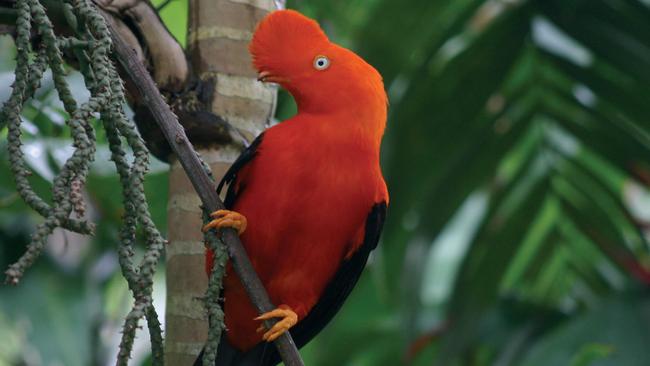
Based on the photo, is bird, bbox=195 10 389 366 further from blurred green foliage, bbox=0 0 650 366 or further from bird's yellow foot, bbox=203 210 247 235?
blurred green foliage, bbox=0 0 650 366

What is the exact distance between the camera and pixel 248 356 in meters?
2.07

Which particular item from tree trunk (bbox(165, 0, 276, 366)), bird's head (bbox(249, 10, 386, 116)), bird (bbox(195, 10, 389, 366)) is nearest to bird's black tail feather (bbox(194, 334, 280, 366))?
bird (bbox(195, 10, 389, 366))

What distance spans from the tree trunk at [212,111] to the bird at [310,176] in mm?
52

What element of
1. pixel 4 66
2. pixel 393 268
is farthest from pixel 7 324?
pixel 393 268

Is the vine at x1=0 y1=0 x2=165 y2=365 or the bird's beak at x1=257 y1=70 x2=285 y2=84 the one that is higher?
the vine at x1=0 y1=0 x2=165 y2=365

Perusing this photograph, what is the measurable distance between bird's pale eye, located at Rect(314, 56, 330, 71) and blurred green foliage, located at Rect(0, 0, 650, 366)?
3.37 ft

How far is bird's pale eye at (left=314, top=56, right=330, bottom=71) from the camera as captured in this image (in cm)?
183

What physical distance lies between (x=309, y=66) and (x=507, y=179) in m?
1.53

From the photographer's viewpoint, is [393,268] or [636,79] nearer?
[636,79]

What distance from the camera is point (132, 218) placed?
1.10 meters

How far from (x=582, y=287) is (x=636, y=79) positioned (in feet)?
2.70

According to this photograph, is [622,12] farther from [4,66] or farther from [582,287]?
[4,66]

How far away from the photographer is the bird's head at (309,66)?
1730mm

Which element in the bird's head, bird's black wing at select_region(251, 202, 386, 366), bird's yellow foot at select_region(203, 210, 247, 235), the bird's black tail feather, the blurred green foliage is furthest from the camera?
the blurred green foliage
